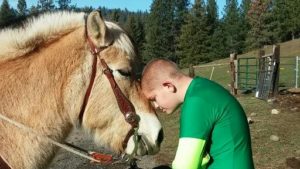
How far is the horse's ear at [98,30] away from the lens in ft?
12.6

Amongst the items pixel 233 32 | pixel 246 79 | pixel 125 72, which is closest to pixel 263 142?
pixel 125 72

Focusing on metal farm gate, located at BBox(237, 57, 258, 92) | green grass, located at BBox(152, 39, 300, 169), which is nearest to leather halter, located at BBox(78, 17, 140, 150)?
green grass, located at BBox(152, 39, 300, 169)

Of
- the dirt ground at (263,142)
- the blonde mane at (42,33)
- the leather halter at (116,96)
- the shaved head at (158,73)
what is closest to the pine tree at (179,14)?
the dirt ground at (263,142)

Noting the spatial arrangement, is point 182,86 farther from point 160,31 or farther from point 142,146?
point 160,31

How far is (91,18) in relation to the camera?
384cm

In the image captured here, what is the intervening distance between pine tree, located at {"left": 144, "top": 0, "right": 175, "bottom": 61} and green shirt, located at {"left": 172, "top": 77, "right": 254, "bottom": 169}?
89903 mm

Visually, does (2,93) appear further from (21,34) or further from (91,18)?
(91,18)

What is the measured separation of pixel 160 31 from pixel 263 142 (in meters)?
92.2

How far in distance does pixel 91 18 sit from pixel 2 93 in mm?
826

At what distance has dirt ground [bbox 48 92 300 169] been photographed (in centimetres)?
1214

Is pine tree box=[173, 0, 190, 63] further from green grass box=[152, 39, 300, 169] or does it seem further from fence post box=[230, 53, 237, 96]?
green grass box=[152, 39, 300, 169]

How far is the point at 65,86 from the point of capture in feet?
12.7

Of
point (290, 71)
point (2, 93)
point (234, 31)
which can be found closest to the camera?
point (2, 93)

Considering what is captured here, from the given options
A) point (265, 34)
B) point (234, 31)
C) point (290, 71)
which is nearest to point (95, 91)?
point (290, 71)
